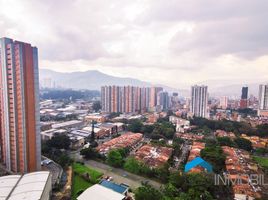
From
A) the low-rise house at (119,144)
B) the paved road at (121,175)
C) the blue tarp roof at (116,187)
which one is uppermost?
the low-rise house at (119,144)

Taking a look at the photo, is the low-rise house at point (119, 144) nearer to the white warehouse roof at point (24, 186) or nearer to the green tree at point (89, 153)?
the green tree at point (89, 153)

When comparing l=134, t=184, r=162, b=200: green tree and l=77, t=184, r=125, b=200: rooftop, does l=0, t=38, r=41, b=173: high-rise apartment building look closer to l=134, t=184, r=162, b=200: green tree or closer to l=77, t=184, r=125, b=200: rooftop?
l=77, t=184, r=125, b=200: rooftop

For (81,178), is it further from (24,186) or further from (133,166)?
(24,186)

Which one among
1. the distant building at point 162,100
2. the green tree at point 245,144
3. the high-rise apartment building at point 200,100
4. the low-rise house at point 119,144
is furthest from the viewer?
the distant building at point 162,100

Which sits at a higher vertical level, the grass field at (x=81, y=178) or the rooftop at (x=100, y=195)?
the rooftop at (x=100, y=195)

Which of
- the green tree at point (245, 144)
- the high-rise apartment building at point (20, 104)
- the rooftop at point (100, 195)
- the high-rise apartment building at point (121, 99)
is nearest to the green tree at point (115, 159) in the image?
the rooftop at point (100, 195)

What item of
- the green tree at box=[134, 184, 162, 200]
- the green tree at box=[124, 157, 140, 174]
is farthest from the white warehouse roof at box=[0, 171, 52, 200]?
the green tree at box=[124, 157, 140, 174]
